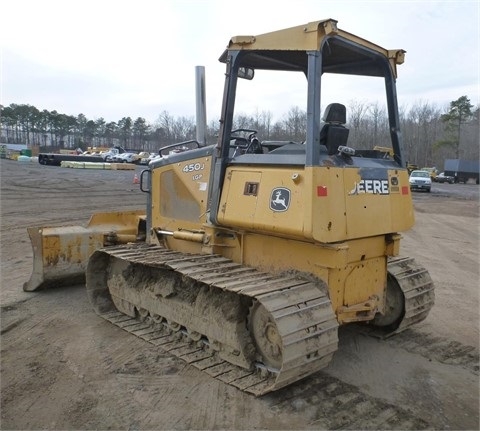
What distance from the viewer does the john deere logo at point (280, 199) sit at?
150 inches

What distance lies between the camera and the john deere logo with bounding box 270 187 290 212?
12.5 feet

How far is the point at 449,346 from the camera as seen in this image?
4.88 meters

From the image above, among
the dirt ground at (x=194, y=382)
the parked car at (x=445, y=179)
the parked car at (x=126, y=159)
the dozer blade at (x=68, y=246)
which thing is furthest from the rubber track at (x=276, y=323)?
the parked car at (x=445, y=179)

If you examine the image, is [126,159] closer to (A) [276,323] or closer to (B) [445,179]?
(B) [445,179]

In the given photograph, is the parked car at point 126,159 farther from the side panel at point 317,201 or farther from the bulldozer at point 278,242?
the side panel at point 317,201

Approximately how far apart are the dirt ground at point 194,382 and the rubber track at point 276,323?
14cm

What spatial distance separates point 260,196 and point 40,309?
3.38 m

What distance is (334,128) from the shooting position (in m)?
4.09

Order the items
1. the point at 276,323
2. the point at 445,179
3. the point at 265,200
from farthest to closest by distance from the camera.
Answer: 1. the point at 445,179
2. the point at 265,200
3. the point at 276,323

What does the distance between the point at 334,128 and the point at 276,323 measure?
5.79ft

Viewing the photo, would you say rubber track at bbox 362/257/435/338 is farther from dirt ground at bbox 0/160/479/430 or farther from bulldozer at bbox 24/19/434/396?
dirt ground at bbox 0/160/479/430

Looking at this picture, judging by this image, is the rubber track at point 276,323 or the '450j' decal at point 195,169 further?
the '450j' decal at point 195,169

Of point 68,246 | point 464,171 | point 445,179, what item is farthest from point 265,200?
point 464,171

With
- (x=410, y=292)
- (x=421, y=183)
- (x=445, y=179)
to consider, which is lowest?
(x=445, y=179)
